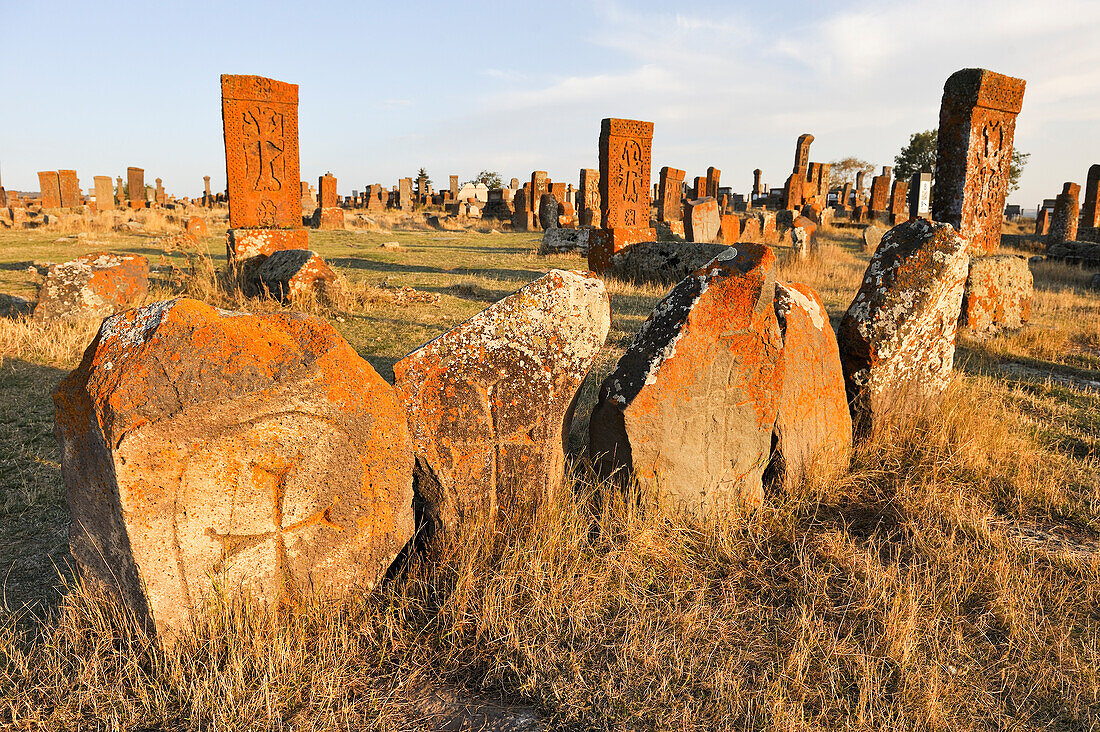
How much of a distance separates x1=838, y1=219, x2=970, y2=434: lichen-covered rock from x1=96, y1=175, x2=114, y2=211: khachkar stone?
28.6 m

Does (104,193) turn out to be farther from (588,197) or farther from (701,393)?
(701,393)

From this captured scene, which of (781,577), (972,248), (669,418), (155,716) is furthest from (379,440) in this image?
(972,248)

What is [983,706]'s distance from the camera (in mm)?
1894

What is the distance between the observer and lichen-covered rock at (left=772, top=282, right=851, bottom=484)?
292 centimetres

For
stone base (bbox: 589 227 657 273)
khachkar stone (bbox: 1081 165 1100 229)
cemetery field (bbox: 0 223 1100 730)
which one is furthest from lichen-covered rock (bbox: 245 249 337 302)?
khachkar stone (bbox: 1081 165 1100 229)

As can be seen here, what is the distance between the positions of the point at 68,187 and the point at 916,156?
43427 mm

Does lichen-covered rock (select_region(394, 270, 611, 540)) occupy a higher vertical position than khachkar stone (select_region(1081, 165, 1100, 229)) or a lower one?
lower

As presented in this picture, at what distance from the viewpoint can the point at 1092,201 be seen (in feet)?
60.5

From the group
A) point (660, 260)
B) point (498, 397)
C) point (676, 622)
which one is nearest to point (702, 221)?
point (660, 260)

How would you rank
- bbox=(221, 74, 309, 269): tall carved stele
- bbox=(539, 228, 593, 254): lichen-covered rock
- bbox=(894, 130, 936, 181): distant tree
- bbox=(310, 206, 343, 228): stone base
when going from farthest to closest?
bbox=(894, 130, 936, 181): distant tree
bbox=(310, 206, 343, 228): stone base
bbox=(539, 228, 593, 254): lichen-covered rock
bbox=(221, 74, 309, 269): tall carved stele

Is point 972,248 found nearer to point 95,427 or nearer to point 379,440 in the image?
point 379,440

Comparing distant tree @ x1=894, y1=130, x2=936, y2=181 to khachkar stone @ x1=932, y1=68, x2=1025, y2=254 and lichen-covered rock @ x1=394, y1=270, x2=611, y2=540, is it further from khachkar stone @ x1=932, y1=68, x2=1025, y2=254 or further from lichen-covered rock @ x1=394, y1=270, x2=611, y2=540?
lichen-covered rock @ x1=394, y1=270, x2=611, y2=540

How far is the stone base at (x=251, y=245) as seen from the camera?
7.95m

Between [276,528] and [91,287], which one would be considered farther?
[91,287]
